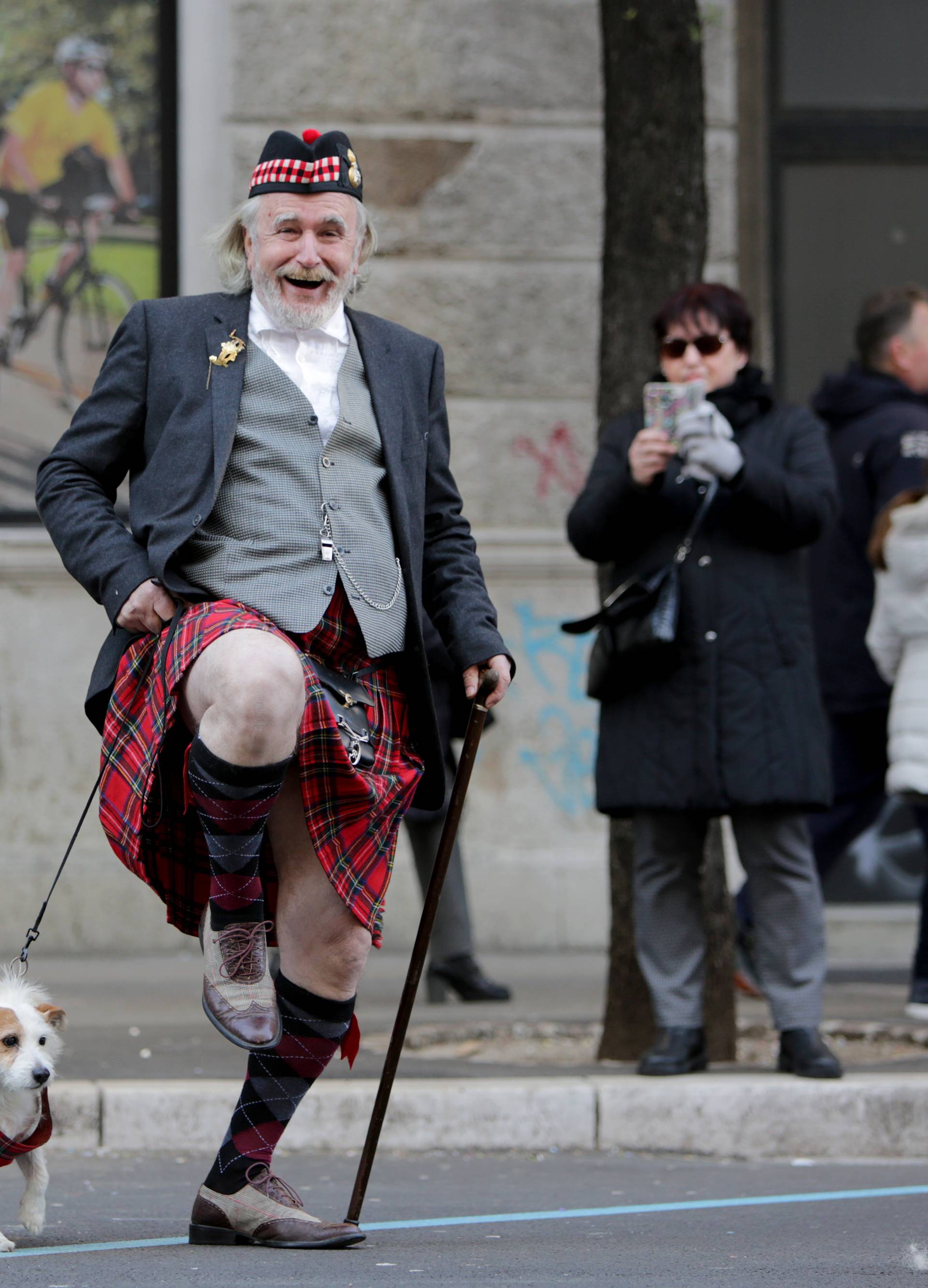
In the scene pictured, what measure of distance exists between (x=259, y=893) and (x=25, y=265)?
581 centimetres

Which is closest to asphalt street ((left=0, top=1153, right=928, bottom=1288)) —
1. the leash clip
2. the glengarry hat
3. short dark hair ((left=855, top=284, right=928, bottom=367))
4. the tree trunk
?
the leash clip

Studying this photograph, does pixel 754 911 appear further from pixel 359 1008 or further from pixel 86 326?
pixel 86 326

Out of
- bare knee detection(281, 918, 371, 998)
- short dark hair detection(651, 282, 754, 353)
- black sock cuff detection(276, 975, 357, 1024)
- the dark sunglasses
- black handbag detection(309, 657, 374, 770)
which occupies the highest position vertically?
short dark hair detection(651, 282, 754, 353)

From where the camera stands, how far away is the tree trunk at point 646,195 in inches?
257

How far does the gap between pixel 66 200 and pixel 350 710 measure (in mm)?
5669

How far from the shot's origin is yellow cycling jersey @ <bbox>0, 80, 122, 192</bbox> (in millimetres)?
9000

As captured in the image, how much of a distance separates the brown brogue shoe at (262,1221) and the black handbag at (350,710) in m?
0.78

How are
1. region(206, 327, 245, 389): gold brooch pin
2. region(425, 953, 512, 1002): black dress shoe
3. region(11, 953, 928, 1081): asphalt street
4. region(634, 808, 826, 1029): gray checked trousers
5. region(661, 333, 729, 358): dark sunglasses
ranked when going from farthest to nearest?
1. region(425, 953, 512, 1002): black dress shoe
2. region(11, 953, 928, 1081): asphalt street
3. region(661, 333, 729, 358): dark sunglasses
4. region(634, 808, 826, 1029): gray checked trousers
5. region(206, 327, 245, 389): gold brooch pin

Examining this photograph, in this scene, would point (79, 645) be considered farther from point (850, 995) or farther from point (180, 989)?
point (850, 995)

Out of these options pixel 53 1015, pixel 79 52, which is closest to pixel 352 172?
pixel 53 1015

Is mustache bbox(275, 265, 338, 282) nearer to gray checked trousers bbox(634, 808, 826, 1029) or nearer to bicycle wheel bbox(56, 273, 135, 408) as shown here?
gray checked trousers bbox(634, 808, 826, 1029)

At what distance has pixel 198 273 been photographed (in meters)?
8.92

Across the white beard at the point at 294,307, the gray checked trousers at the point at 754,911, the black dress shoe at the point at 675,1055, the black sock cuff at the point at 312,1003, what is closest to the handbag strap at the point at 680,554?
the gray checked trousers at the point at 754,911

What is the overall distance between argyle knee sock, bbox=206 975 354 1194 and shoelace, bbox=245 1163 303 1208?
0.04ft
